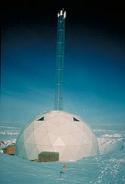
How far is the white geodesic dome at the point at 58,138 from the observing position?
44.2 feet

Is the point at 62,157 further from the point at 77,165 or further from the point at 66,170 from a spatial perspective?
the point at 66,170

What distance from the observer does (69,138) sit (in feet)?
44.8

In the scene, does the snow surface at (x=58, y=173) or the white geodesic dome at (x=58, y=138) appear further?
the white geodesic dome at (x=58, y=138)

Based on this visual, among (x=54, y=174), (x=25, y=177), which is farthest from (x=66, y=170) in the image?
(x=25, y=177)

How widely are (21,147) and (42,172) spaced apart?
4.98m

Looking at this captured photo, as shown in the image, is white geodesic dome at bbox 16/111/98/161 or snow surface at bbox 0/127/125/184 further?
white geodesic dome at bbox 16/111/98/161

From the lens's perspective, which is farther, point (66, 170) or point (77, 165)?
point (77, 165)

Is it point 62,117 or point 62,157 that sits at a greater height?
point 62,117

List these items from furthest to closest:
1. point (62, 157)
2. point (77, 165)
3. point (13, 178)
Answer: point (62, 157), point (77, 165), point (13, 178)

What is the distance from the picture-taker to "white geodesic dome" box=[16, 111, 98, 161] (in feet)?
44.2

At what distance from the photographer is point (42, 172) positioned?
31.3 ft

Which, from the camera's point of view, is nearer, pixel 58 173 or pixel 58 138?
pixel 58 173

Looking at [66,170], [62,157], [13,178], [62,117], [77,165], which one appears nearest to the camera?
[13,178]

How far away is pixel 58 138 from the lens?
13.6m
